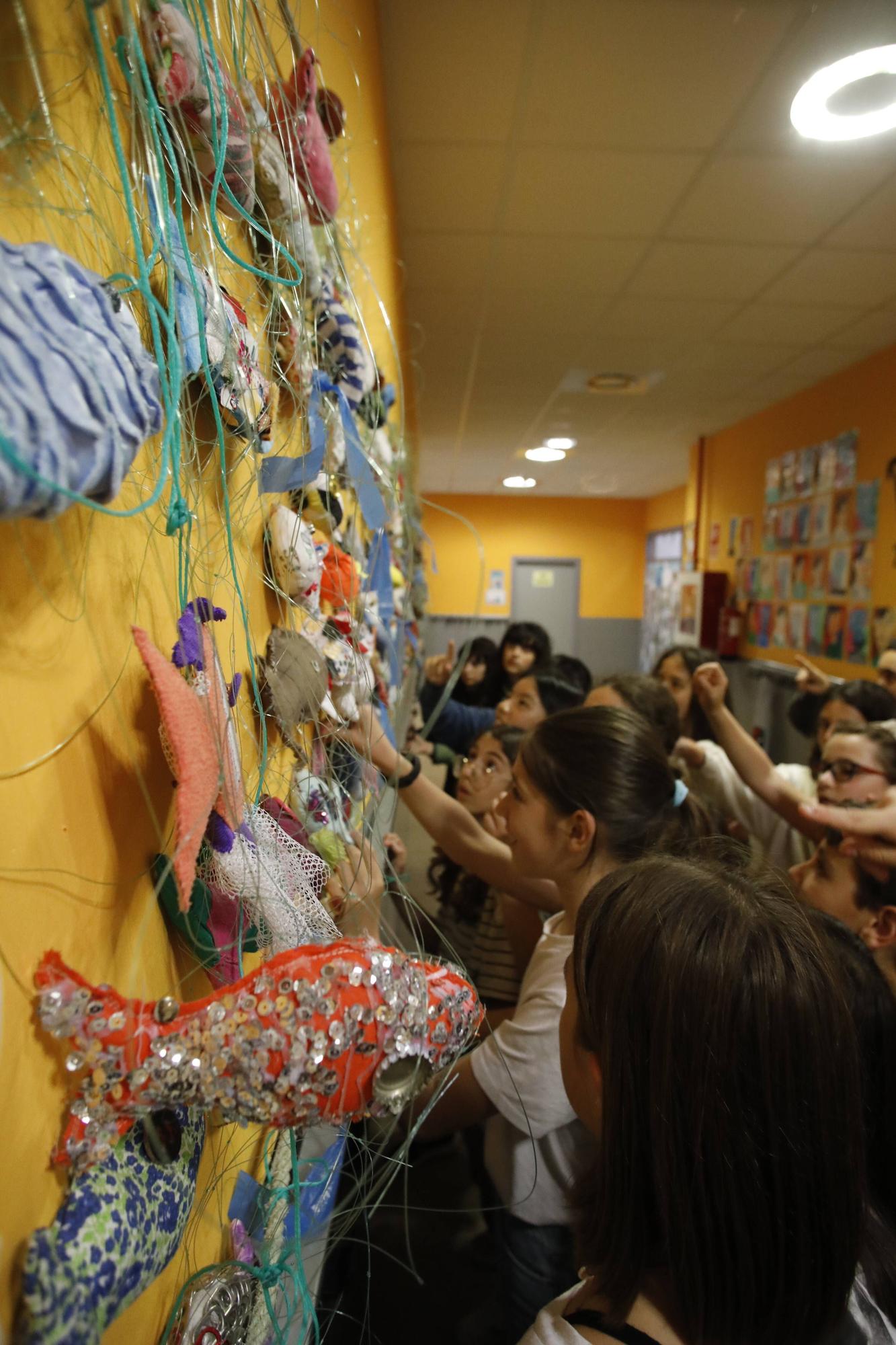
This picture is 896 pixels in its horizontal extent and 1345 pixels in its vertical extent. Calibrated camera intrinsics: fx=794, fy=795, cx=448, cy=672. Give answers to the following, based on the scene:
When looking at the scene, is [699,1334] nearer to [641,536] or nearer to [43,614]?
[43,614]

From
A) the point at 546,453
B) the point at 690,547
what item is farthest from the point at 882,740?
the point at 690,547

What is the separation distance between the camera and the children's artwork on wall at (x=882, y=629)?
2.80 m

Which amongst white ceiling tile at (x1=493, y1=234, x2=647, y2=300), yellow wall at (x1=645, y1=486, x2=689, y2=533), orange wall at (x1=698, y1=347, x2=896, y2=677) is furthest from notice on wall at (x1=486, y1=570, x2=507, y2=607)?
white ceiling tile at (x1=493, y1=234, x2=647, y2=300)

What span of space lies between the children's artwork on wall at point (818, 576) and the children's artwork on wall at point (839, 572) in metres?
0.04

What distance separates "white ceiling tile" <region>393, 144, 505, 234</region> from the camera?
1.67 meters

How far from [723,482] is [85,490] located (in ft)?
15.7

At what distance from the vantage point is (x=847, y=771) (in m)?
1.36

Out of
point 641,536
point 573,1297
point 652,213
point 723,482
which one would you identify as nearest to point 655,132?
point 652,213

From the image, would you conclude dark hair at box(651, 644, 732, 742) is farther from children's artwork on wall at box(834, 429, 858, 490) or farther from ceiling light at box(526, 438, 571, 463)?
ceiling light at box(526, 438, 571, 463)

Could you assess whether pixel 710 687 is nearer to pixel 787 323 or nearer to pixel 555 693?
pixel 555 693

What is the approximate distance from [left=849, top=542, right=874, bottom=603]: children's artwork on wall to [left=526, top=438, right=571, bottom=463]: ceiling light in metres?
2.17

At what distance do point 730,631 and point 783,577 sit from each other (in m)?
0.53

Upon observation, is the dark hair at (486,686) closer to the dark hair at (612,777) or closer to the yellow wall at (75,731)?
the dark hair at (612,777)

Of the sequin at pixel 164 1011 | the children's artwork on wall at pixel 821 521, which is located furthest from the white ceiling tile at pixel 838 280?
the sequin at pixel 164 1011
